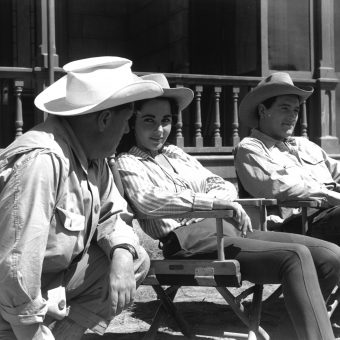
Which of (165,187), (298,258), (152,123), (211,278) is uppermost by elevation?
(152,123)

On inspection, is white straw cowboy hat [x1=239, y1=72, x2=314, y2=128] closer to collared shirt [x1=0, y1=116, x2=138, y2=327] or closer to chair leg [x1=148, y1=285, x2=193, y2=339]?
chair leg [x1=148, y1=285, x2=193, y2=339]

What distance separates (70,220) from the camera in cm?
240

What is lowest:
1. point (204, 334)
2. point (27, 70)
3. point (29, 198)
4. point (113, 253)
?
point (204, 334)

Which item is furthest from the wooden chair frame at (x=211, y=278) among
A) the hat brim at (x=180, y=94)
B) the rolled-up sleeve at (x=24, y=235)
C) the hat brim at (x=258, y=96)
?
the rolled-up sleeve at (x=24, y=235)

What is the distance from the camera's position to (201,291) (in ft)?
17.1

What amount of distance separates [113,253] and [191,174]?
1470 mm

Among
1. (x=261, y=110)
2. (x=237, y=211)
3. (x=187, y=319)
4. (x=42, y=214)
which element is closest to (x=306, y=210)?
(x=261, y=110)

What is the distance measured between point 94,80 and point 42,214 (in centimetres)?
56

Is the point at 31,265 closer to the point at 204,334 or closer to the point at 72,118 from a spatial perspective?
the point at 72,118

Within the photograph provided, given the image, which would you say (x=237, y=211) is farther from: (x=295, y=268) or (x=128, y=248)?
(x=128, y=248)

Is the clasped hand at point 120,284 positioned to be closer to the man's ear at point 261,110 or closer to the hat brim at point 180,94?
the hat brim at point 180,94

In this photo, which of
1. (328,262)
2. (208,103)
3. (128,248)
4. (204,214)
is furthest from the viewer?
(208,103)

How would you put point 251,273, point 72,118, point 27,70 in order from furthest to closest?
point 27,70
point 251,273
point 72,118

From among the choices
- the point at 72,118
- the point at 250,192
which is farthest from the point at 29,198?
the point at 250,192
